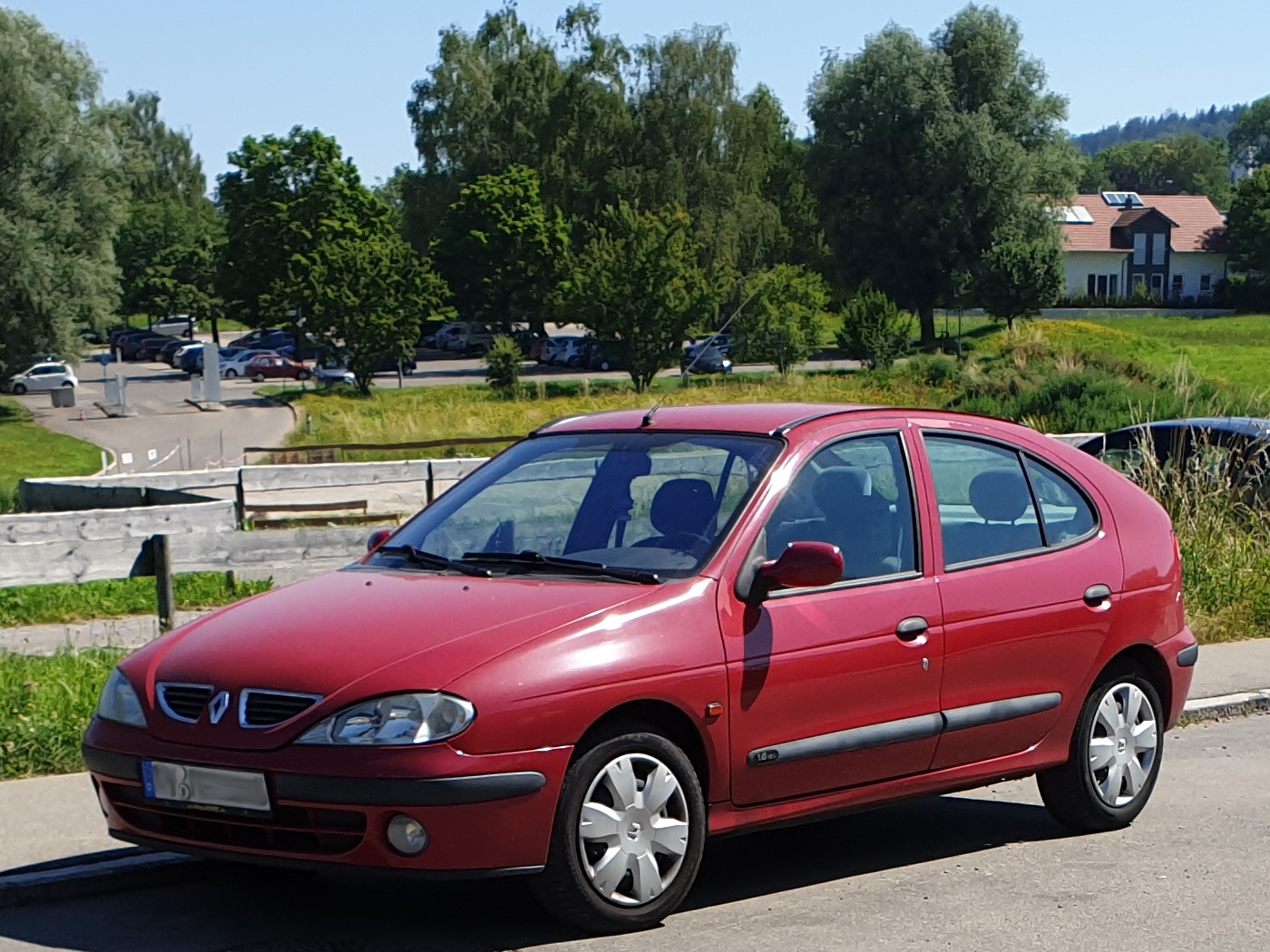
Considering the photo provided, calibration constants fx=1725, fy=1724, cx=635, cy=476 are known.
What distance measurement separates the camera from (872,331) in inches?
2623

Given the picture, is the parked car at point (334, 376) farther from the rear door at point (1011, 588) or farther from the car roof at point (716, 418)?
the rear door at point (1011, 588)

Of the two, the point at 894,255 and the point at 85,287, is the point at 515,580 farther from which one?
the point at 894,255

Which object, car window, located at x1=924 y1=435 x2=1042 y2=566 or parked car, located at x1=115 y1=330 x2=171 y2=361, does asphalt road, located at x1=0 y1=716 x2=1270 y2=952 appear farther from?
parked car, located at x1=115 y1=330 x2=171 y2=361

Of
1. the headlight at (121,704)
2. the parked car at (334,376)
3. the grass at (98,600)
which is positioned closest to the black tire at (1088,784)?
the headlight at (121,704)

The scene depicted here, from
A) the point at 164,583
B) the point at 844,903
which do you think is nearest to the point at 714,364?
the point at 164,583

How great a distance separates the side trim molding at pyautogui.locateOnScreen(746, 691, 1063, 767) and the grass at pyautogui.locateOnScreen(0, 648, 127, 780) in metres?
3.64

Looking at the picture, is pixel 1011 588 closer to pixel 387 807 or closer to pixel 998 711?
pixel 998 711

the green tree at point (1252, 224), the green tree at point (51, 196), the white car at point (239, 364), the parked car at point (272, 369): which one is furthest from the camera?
the green tree at point (1252, 224)

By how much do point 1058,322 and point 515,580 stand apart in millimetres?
70434

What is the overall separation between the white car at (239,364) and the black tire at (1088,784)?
77342 mm

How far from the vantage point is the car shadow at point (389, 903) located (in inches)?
208

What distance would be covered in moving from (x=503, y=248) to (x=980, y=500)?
8298cm

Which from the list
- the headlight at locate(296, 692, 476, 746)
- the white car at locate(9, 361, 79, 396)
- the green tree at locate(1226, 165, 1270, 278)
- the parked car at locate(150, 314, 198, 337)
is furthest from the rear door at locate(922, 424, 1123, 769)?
the parked car at locate(150, 314, 198, 337)

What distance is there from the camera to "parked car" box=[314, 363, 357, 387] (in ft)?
231
